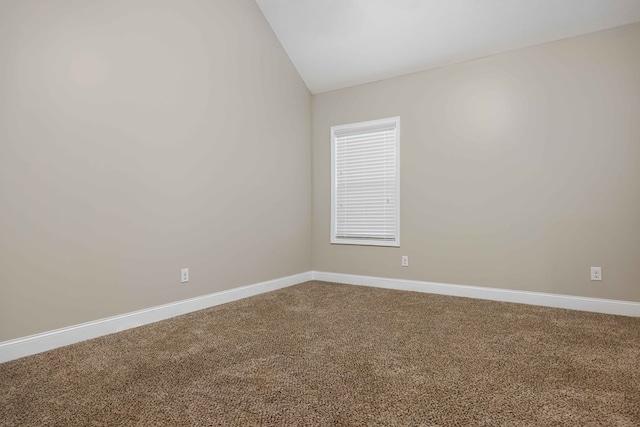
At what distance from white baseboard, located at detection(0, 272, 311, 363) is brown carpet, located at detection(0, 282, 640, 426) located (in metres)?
0.10

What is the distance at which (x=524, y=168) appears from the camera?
11.1ft

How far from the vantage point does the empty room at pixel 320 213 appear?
1758 millimetres

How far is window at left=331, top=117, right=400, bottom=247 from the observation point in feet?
13.6

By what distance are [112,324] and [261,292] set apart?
156 cm

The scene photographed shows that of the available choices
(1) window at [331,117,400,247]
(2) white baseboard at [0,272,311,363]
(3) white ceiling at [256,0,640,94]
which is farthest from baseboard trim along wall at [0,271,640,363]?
(3) white ceiling at [256,0,640,94]

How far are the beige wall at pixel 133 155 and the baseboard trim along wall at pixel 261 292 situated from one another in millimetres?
70

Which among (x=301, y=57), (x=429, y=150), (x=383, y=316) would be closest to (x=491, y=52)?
(x=429, y=150)

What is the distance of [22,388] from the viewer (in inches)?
67.7

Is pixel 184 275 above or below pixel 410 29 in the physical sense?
below

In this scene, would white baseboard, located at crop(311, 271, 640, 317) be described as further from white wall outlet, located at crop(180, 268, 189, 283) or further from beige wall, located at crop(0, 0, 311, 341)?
white wall outlet, located at crop(180, 268, 189, 283)

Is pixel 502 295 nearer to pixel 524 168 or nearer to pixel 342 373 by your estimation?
pixel 524 168

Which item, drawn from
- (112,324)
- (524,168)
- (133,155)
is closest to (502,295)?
(524,168)

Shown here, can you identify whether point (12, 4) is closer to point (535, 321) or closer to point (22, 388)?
point (22, 388)

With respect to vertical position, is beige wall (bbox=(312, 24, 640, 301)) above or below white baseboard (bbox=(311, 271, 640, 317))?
above
